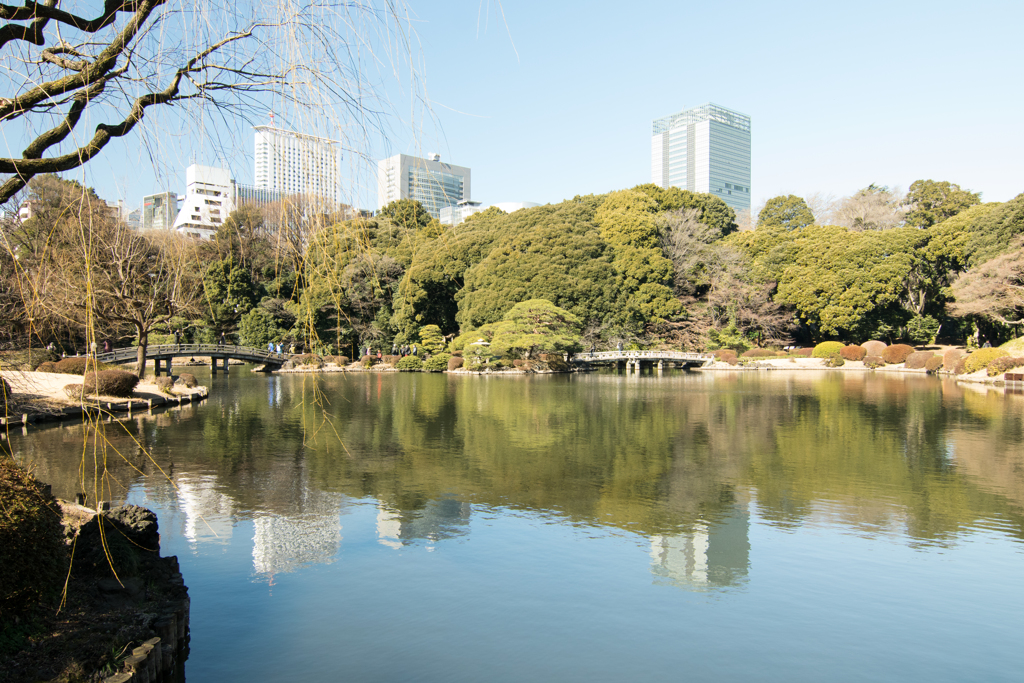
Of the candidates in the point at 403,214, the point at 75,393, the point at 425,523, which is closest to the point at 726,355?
the point at 425,523

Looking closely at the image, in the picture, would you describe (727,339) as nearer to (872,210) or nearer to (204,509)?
(872,210)

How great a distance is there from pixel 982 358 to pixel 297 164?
33456 millimetres

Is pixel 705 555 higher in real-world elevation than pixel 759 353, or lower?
lower

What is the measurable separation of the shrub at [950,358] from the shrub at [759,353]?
9186 mm

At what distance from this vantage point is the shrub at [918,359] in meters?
35.4

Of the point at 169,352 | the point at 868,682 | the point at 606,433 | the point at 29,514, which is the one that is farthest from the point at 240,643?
the point at 169,352

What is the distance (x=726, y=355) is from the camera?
1537 inches

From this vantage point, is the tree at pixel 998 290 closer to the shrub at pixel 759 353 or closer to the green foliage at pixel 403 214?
the shrub at pixel 759 353

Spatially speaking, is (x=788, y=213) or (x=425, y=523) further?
(x=788, y=213)

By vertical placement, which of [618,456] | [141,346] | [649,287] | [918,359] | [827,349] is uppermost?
[649,287]

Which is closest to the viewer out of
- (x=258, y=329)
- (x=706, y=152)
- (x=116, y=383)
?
(x=116, y=383)

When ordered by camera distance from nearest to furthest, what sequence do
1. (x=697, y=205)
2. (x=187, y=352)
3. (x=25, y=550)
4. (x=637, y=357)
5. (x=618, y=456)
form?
(x=25, y=550) → (x=618, y=456) → (x=187, y=352) → (x=637, y=357) → (x=697, y=205)

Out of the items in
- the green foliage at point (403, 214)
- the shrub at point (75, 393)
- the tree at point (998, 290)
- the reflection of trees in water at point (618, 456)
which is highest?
the tree at point (998, 290)

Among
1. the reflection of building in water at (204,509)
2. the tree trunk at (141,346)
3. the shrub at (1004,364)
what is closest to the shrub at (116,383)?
the tree trunk at (141,346)
